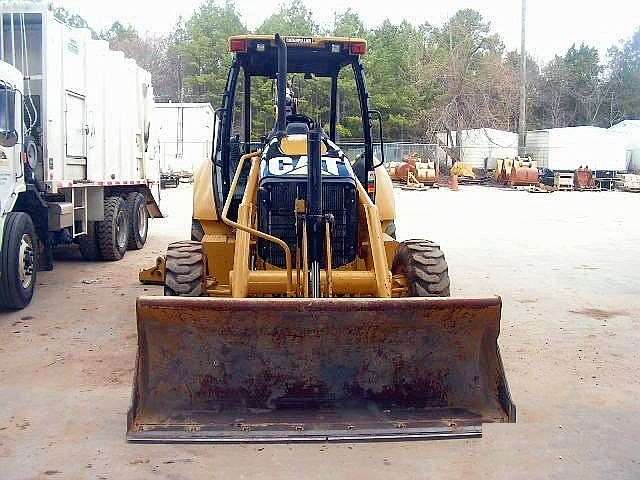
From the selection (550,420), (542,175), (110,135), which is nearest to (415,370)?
(550,420)

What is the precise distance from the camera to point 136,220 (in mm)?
13273

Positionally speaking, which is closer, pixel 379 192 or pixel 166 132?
pixel 379 192

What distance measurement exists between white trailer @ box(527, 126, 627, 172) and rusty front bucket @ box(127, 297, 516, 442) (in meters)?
37.7

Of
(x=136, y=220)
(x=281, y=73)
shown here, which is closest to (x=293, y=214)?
(x=281, y=73)

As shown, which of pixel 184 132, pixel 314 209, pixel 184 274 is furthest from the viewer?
pixel 184 132

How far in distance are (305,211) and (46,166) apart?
184 inches

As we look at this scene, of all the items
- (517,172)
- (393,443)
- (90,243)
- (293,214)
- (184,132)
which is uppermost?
(184,132)

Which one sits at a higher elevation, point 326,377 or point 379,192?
point 379,192

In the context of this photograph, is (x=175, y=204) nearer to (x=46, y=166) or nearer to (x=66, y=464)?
(x=46, y=166)

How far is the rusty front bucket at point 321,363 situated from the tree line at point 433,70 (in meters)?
45.2

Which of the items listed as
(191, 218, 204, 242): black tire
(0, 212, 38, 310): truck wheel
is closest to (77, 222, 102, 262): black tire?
(0, 212, 38, 310): truck wheel

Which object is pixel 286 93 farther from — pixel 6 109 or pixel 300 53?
pixel 6 109

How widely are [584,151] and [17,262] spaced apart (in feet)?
121

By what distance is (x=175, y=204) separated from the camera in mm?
24469
